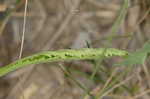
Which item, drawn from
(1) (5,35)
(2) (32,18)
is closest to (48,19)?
(2) (32,18)

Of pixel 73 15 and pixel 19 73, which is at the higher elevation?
pixel 73 15

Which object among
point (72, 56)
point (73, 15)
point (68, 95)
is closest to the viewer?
point (72, 56)

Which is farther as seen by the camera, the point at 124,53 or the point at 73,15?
the point at 73,15

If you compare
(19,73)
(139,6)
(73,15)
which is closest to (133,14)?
(139,6)

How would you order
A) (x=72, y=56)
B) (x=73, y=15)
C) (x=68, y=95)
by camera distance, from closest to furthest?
(x=72, y=56), (x=68, y=95), (x=73, y=15)

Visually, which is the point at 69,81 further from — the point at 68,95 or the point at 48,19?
the point at 48,19

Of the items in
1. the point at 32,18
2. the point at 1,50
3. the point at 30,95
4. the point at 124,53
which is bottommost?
the point at 30,95
